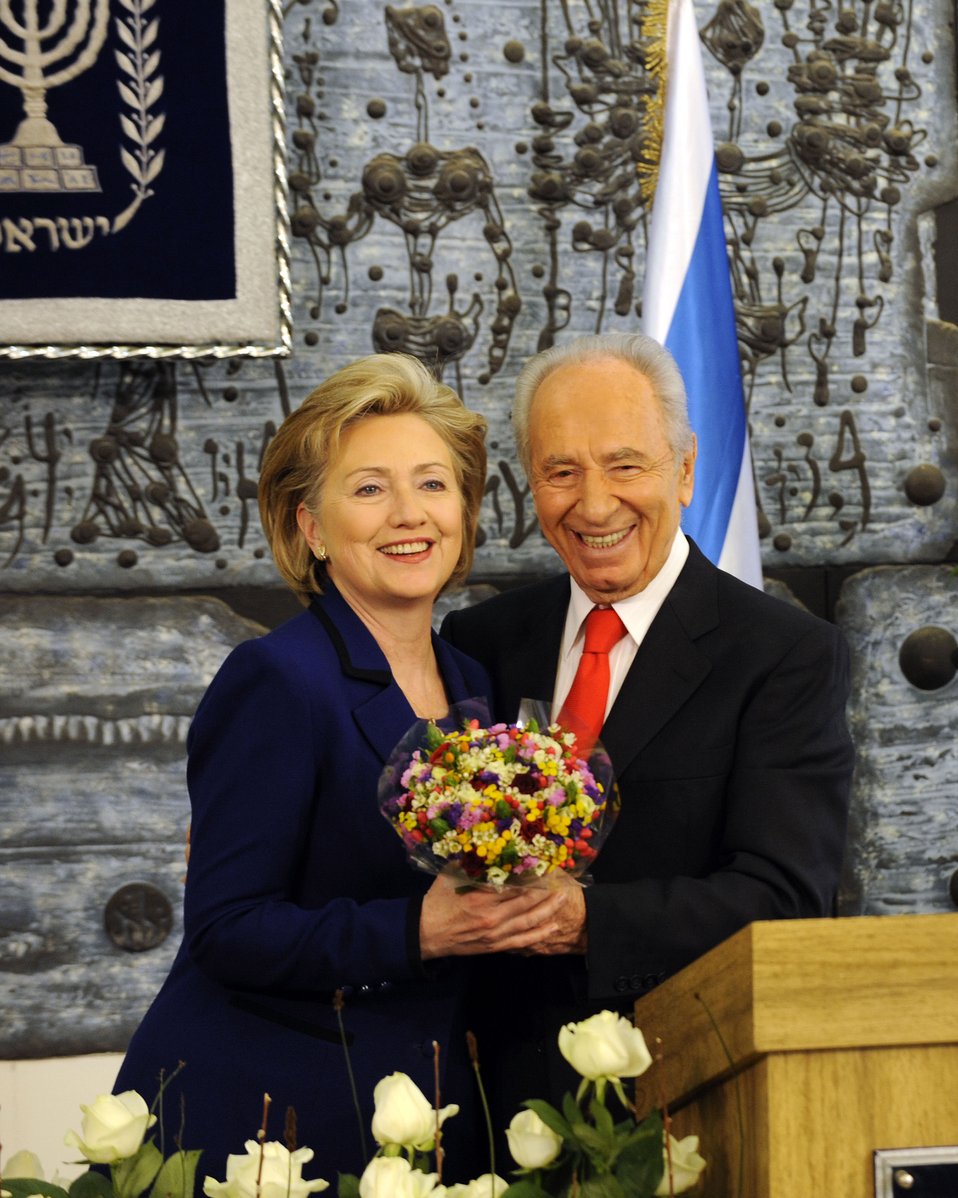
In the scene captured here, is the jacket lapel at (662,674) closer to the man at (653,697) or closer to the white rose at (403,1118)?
the man at (653,697)

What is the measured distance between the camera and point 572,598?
253cm

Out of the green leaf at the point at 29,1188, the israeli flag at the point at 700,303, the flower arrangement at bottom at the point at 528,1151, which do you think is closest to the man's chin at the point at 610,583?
the israeli flag at the point at 700,303

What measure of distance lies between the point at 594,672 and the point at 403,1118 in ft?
4.04

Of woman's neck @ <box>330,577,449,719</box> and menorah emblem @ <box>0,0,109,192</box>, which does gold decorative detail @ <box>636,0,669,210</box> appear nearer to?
menorah emblem @ <box>0,0,109,192</box>

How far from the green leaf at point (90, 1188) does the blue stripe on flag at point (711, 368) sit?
94.2 inches

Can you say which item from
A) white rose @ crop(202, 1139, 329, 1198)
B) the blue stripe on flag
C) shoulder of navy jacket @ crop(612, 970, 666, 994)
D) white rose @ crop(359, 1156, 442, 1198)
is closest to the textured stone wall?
the blue stripe on flag

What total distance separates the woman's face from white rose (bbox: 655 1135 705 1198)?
116 centimetres

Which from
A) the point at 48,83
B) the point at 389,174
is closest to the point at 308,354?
the point at 389,174

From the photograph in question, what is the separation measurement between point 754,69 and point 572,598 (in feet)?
6.52

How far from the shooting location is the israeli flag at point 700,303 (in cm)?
353

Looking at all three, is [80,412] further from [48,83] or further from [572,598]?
[572,598]

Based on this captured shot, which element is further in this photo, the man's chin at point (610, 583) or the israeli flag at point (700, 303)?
the israeli flag at point (700, 303)

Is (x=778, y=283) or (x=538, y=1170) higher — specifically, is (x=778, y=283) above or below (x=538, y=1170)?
above

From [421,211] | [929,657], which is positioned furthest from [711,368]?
[929,657]
